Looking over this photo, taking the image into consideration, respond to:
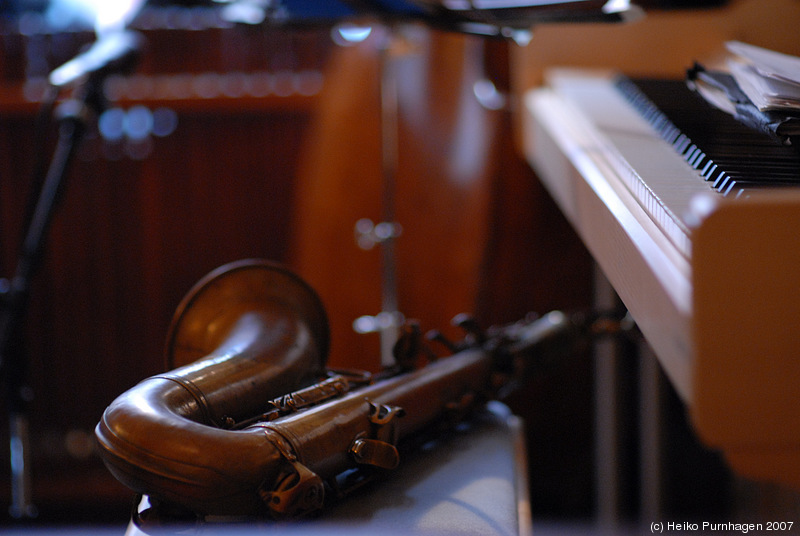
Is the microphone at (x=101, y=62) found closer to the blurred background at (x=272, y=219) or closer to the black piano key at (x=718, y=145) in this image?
the blurred background at (x=272, y=219)

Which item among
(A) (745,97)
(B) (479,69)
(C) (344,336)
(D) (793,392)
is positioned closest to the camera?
(D) (793,392)

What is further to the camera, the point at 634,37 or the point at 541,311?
the point at 541,311

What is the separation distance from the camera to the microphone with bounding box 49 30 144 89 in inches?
47.4

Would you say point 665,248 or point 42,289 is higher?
point 665,248

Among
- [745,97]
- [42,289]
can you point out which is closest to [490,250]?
[745,97]

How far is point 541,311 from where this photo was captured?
1760 millimetres

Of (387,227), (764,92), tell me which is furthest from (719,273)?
(387,227)

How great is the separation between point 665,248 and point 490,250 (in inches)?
45.0

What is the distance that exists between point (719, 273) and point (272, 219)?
1834mm

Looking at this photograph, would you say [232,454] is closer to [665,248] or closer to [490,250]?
[665,248]

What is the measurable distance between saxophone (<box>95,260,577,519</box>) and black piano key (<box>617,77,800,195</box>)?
1.25 feet

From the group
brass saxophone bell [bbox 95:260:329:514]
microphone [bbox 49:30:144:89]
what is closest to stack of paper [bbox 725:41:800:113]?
brass saxophone bell [bbox 95:260:329:514]

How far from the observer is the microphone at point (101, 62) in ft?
3.95

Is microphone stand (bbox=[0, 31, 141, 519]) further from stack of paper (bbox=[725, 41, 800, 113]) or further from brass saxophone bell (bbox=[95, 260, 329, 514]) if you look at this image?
stack of paper (bbox=[725, 41, 800, 113])
